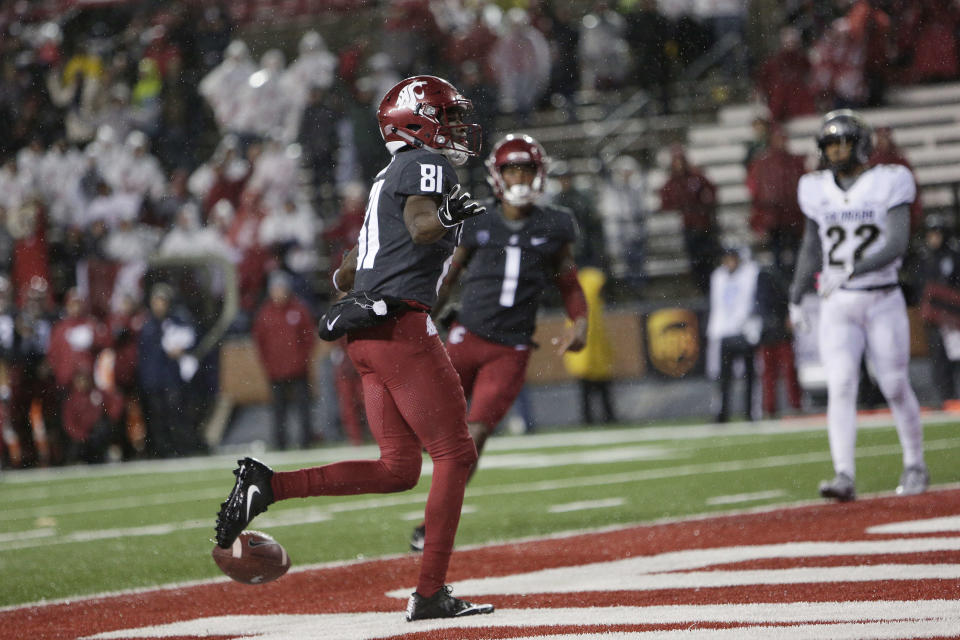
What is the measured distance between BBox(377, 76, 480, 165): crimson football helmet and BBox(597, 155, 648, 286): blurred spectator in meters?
11.6

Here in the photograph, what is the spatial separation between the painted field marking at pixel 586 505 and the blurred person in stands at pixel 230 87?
11229 mm

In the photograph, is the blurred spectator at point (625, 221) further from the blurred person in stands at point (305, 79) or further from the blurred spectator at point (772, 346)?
the blurred person in stands at point (305, 79)

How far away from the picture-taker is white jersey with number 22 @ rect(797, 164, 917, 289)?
26.4 feet

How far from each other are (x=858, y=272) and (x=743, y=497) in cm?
153

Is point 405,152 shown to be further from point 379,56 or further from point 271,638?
point 379,56

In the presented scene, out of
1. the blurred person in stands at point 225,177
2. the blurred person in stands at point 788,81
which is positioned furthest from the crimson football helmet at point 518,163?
the blurred person in stands at point 225,177

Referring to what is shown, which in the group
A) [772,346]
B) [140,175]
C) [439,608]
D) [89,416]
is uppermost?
[140,175]

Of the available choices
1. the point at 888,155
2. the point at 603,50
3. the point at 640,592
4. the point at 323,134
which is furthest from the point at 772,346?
the point at 640,592

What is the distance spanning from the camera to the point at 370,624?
16.2 ft

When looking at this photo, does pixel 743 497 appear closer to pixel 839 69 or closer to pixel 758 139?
pixel 758 139

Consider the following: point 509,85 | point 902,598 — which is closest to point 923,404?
point 509,85

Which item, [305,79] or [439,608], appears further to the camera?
[305,79]

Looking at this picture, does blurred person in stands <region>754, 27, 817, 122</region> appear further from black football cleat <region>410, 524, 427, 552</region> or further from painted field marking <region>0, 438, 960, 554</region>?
black football cleat <region>410, 524, 427, 552</region>

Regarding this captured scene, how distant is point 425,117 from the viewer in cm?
521
